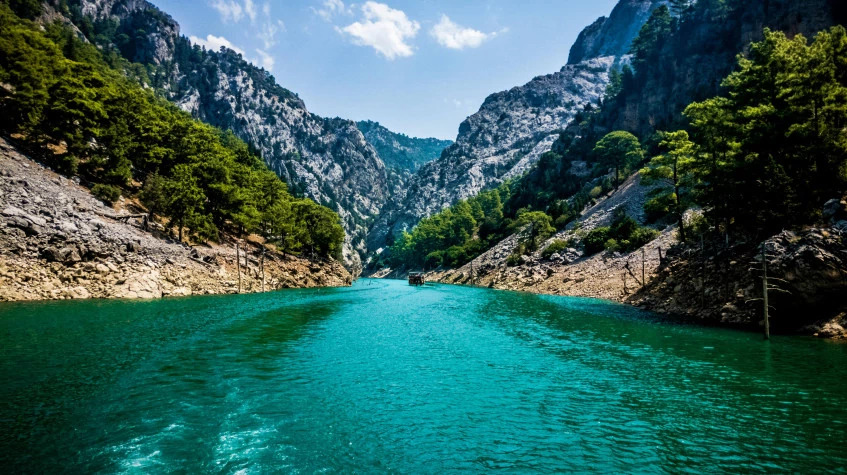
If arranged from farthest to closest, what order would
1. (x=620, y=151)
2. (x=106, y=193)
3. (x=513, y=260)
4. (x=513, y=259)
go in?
(x=620, y=151) → (x=513, y=259) → (x=513, y=260) → (x=106, y=193)

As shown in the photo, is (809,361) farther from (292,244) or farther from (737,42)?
(737,42)

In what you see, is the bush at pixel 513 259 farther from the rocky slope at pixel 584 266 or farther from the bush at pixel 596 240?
the bush at pixel 596 240

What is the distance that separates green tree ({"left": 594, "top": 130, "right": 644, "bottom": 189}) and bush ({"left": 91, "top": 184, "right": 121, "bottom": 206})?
96.6 metres

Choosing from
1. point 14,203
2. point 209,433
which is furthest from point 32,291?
point 209,433

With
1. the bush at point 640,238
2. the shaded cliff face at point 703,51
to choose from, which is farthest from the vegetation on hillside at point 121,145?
the shaded cliff face at point 703,51

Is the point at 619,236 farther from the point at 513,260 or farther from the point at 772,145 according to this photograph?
the point at 772,145

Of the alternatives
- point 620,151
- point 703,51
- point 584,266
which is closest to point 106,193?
point 584,266

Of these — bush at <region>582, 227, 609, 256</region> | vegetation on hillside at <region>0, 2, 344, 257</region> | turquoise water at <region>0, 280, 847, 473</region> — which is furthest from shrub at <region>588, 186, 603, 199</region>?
turquoise water at <region>0, 280, 847, 473</region>

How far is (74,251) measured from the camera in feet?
134

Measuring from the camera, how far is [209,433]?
1220cm

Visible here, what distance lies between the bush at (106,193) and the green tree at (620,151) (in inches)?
3804

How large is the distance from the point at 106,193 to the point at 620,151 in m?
103

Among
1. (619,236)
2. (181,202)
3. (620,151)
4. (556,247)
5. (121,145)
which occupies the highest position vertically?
(620,151)

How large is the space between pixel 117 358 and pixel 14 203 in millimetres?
32248
